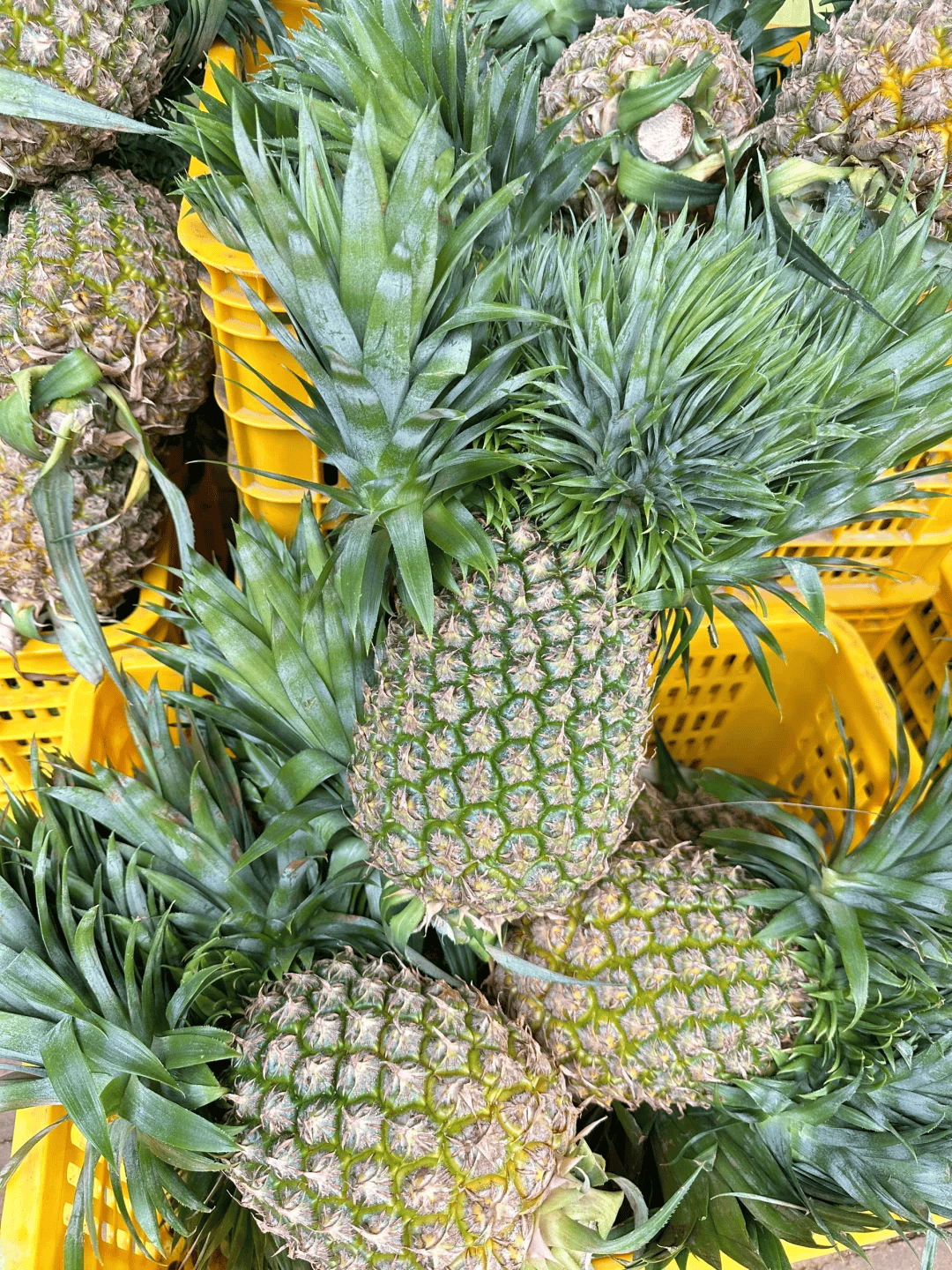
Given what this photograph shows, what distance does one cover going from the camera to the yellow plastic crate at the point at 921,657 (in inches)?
51.1

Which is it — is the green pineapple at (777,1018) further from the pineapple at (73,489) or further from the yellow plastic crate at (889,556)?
the pineapple at (73,489)

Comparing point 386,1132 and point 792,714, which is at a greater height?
point 792,714

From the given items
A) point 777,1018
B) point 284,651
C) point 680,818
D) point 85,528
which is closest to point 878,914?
point 777,1018

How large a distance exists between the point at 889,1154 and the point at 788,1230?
122mm

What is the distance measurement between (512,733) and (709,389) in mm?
323

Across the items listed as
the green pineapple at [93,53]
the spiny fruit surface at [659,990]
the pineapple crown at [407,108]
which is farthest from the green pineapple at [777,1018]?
the green pineapple at [93,53]

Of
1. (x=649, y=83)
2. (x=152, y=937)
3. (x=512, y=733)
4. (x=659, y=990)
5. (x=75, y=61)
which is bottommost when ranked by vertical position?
(x=659, y=990)

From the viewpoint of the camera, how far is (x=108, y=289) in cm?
108

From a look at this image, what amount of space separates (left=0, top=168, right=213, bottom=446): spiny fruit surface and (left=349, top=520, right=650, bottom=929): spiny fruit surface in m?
0.59

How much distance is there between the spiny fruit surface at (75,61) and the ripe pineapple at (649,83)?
1.71 feet

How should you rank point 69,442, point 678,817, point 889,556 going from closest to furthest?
point 69,442 → point 678,817 → point 889,556

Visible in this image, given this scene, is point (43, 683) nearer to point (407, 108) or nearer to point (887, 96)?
point (407, 108)

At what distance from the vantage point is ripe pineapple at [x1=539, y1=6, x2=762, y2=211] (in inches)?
35.3

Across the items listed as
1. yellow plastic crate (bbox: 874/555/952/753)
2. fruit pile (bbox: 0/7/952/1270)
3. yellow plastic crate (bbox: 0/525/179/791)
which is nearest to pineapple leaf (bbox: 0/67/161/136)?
fruit pile (bbox: 0/7/952/1270)
